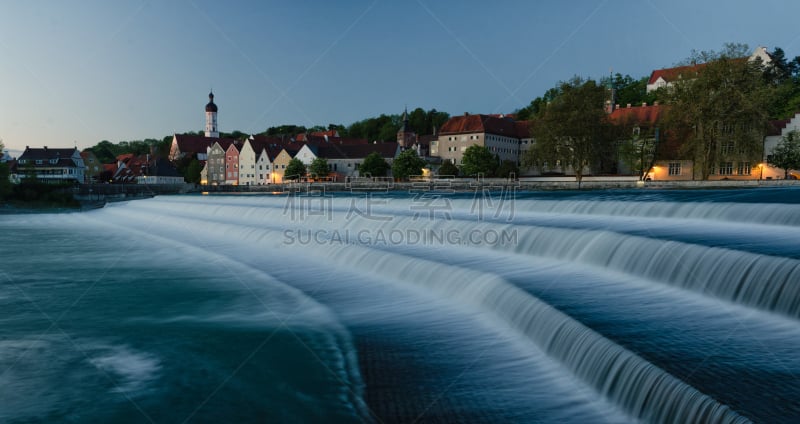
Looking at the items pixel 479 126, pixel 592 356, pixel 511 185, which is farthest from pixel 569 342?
pixel 479 126

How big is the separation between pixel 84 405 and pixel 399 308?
519 centimetres

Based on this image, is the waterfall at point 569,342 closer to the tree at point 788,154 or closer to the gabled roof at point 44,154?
the tree at point 788,154

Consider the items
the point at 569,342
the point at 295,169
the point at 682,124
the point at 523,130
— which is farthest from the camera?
the point at 523,130

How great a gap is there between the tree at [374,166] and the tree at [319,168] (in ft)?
21.0

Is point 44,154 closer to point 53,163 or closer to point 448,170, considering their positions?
point 53,163

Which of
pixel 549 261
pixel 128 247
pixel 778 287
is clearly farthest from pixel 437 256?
pixel 128 247

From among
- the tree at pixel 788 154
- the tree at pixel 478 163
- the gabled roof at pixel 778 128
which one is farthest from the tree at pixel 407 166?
the tree at pixel 788 154

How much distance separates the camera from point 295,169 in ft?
297

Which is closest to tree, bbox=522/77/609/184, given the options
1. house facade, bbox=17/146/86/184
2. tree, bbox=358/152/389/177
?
tree, bbox=358/152/389/177

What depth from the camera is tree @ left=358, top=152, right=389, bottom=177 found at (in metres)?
85.4

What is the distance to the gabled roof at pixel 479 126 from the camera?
94750 mm

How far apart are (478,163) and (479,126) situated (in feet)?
66.4

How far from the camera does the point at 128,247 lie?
20.8m

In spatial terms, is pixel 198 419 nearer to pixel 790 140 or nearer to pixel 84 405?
pixel 84 405
